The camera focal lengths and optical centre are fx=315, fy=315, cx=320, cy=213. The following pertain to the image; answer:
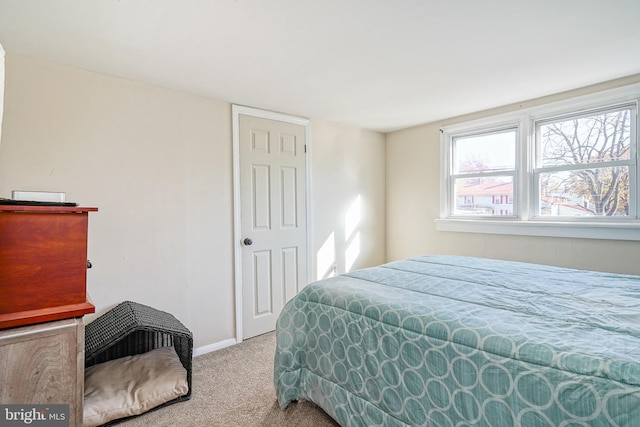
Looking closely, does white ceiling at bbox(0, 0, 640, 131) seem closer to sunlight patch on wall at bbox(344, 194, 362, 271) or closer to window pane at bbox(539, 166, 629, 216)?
window pane at bbox(539, 166, 629, 216)

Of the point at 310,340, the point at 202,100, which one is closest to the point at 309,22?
the point at 202,100

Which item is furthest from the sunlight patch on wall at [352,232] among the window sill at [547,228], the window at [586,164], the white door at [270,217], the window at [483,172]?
the window at [586,164]

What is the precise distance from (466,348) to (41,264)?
5.39 feet

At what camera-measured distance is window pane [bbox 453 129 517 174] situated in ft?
10.3

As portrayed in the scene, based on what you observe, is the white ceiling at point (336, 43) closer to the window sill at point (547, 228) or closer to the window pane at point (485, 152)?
the window pane at point (485, 152)

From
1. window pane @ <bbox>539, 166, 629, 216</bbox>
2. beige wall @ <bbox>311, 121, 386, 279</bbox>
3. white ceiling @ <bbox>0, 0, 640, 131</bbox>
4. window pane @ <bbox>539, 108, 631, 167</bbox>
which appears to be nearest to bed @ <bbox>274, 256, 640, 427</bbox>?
Result: window pane @ <bbox>539, 166, 629, 216</bbox>

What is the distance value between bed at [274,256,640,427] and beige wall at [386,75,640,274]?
0.79m

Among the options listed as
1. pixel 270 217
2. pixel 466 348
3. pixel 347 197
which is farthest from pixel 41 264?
pixel 347 197

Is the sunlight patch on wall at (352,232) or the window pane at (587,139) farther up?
the window pane at (587,139)

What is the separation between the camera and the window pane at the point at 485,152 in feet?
10.3

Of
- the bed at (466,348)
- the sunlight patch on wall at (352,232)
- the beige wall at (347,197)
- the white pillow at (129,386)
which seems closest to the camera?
the bed at (466,348)

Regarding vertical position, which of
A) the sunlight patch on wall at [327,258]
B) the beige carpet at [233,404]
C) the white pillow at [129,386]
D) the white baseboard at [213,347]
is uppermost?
the sunlight patch on wall at [327,258]

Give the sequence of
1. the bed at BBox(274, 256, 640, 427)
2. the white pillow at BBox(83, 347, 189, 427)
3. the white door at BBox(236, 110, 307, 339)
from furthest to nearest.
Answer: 1. the white door at BBox(236, 110, 307, 339)
2. the white pillow at BBox(83, 347, 189, 427)
3. the bed at BBox(274, 256, 640, 427)

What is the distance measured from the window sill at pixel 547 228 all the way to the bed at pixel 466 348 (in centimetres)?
76
